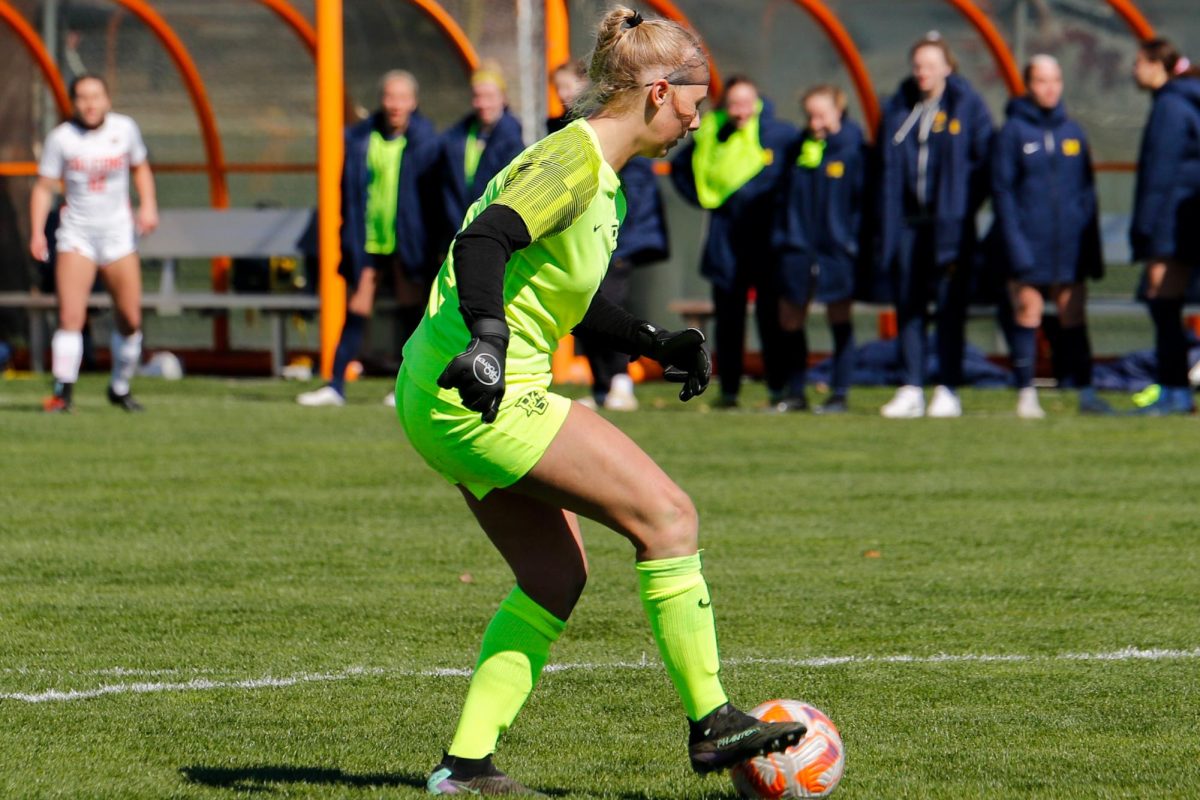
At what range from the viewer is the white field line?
5.54 m

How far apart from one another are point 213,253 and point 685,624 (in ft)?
50.6

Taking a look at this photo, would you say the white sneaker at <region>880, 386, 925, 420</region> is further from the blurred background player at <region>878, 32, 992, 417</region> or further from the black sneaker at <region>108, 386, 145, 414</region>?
the black sneaker at <region>108, 386, 145, 414</region>

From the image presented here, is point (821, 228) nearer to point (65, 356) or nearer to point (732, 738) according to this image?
point (65, 356)

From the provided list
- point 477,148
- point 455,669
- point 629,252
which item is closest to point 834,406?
point 629,252

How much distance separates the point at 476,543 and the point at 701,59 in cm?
425

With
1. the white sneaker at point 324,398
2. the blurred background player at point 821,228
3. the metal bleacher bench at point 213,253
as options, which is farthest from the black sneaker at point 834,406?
the metal bleacher bench at point 213,253

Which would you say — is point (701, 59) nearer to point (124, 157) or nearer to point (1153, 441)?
point (1153, 441)

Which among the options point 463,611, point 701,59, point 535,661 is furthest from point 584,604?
point 701,59

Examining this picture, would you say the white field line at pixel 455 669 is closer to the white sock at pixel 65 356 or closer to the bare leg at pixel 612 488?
the bare leg at pixel 612 488

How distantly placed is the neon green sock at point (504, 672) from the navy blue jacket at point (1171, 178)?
384 inches

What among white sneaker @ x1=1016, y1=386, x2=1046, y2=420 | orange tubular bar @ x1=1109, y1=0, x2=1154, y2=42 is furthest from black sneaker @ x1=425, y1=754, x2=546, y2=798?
orange tubular bar @ x1=1109, y1=0, x2=1154, y2=42

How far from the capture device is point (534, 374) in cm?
427

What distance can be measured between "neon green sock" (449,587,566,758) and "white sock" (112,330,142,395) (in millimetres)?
9853

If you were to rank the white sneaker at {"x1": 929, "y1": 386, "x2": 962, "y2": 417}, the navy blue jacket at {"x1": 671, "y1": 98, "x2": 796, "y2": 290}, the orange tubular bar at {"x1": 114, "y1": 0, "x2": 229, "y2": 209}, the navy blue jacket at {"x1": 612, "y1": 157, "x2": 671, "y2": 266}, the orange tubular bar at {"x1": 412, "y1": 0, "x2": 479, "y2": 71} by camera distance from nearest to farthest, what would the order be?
the white sneaker at {"x1": 929, "y1": 386, "x2": 962, "y2": 417} < the navy blue jacket at {"x1": 612, "y1": 157, "x2": 671, "y2": 266} < the navy blue jacket at {"x1": 671, "y1": 98, "x2": 796, "y2": 290} < the orange tubular bar at {"x1": 412, "y1": 0, "x2": 479, "y2": 71} < the orange tubular bar at {"x1": 114, "y1": 0, "x2": 229, "y2": 209}
